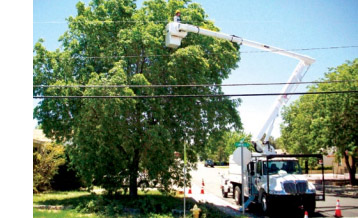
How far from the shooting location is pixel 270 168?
48.2 ft

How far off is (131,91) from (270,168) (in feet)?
22.7

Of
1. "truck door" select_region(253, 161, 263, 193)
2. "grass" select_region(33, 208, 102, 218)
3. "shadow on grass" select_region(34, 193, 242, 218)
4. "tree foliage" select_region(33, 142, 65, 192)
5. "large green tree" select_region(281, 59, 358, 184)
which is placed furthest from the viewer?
"large green tree" select_region(281, 59, 358, 184)

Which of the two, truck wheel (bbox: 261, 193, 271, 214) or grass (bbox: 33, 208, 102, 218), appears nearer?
grass (bbox: 33, 208, 102, 218)

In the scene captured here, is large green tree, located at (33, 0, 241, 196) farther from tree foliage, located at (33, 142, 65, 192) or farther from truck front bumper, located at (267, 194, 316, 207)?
truck front bumper, located at (267, 194, 316, 207)

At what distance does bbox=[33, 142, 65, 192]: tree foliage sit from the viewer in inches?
757

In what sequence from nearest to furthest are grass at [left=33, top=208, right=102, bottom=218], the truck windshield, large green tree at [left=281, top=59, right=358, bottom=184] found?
grass at [left=33, top=208, right=102, bottom=218], the truck windshield, large green tree at [left=281, top=59, right=358, bottom=184]

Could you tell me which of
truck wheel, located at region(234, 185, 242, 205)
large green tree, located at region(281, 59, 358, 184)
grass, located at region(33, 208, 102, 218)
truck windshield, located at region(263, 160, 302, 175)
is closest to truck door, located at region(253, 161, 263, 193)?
truck windshield, located at region(263, 160, 302, 175)

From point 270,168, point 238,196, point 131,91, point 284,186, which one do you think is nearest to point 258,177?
point 270,168

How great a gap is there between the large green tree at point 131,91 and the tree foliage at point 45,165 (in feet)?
11.4

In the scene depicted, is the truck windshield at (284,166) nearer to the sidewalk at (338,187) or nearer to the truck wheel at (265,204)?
the sidewalk at (338,187)

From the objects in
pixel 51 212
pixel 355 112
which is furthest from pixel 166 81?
pixel 355 112

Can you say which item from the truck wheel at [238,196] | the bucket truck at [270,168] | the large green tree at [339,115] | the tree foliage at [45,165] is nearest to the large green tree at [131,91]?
the bucket truck at [270,168]

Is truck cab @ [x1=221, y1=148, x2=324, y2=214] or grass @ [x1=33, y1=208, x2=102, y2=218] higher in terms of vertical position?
truck cab @ [x1=221, y1=148, x2=324, y2=214]
